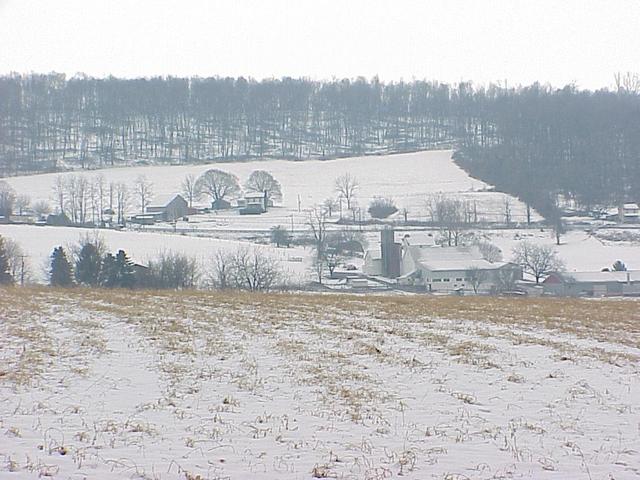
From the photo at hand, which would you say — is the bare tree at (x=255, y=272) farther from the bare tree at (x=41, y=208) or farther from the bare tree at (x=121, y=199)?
the bare tree at (x=41, y=208)

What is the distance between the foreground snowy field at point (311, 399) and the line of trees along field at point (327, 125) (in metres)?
78.5

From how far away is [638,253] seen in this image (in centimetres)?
5909

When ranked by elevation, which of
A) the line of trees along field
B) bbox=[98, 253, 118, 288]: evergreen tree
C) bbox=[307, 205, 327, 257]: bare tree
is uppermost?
the line of trees along field

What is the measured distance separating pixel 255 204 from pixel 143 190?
1765 cm

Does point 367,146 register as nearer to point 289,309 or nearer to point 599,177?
point 599,177

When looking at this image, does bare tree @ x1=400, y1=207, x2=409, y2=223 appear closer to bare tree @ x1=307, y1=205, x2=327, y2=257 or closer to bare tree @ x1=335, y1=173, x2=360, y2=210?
bare tree @ x1=335, y1=173, x2=360, y2=210

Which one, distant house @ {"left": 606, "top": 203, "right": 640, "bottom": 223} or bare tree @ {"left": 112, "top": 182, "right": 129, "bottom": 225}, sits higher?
bare tree @ {"left": 112, "top": 182, "right": 129, "bottom": 225}

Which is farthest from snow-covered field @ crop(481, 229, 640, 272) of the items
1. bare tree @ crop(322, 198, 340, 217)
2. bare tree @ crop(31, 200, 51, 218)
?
bare tree @ crop(31, 200, 51, 218)

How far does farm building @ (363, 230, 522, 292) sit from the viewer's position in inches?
1949

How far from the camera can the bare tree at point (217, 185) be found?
94.2 metres

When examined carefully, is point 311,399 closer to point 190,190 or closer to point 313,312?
point 313,312

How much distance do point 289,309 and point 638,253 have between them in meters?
49.4

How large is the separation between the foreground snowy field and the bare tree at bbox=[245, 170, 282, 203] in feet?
251

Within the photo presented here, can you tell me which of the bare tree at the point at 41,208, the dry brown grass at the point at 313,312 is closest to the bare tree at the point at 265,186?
the bare tree at the point at 41,208
